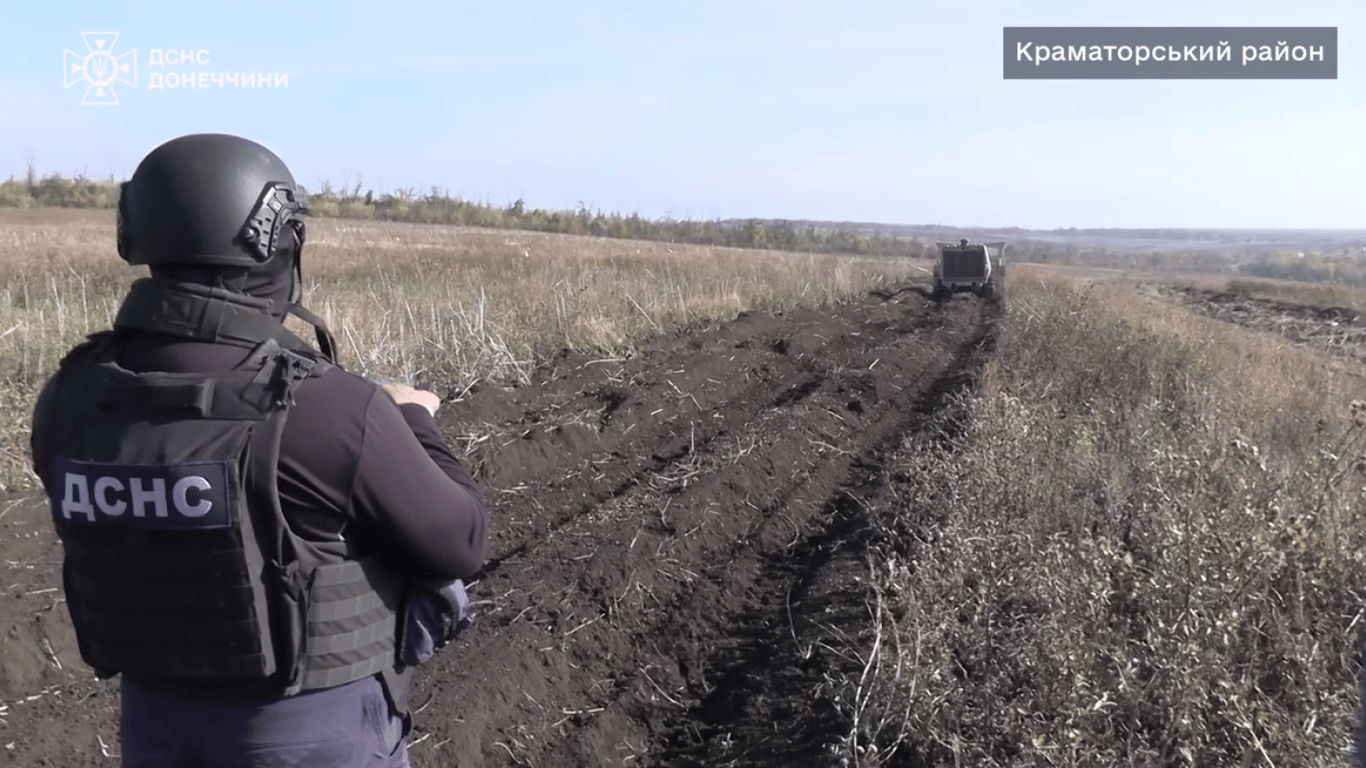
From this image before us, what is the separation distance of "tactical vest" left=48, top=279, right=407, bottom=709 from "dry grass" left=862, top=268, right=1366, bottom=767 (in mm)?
2325

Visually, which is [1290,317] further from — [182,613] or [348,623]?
[182,613]

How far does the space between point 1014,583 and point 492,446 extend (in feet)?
13.1

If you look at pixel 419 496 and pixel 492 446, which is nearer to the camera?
pixel 419 496

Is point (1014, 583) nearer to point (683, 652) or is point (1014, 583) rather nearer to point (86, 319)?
point (683, 652)

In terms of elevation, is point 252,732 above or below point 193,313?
below

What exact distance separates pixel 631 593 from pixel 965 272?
2567 centimetres

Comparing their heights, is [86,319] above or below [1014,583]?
above

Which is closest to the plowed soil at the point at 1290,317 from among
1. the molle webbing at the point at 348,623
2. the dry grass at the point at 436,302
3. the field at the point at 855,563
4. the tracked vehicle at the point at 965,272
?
the tracked vehicle at the point at 965,272

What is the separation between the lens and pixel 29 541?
17.2ft

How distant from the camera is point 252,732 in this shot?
1.79 meters

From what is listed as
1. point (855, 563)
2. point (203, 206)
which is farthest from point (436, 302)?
point (203, 206)

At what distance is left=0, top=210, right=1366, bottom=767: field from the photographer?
369cm

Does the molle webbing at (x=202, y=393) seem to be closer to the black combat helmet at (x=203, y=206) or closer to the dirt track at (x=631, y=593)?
→ the black combat helmet at (x=203, y=206)

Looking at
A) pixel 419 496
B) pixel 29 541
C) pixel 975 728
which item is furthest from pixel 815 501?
pixel 419 496
